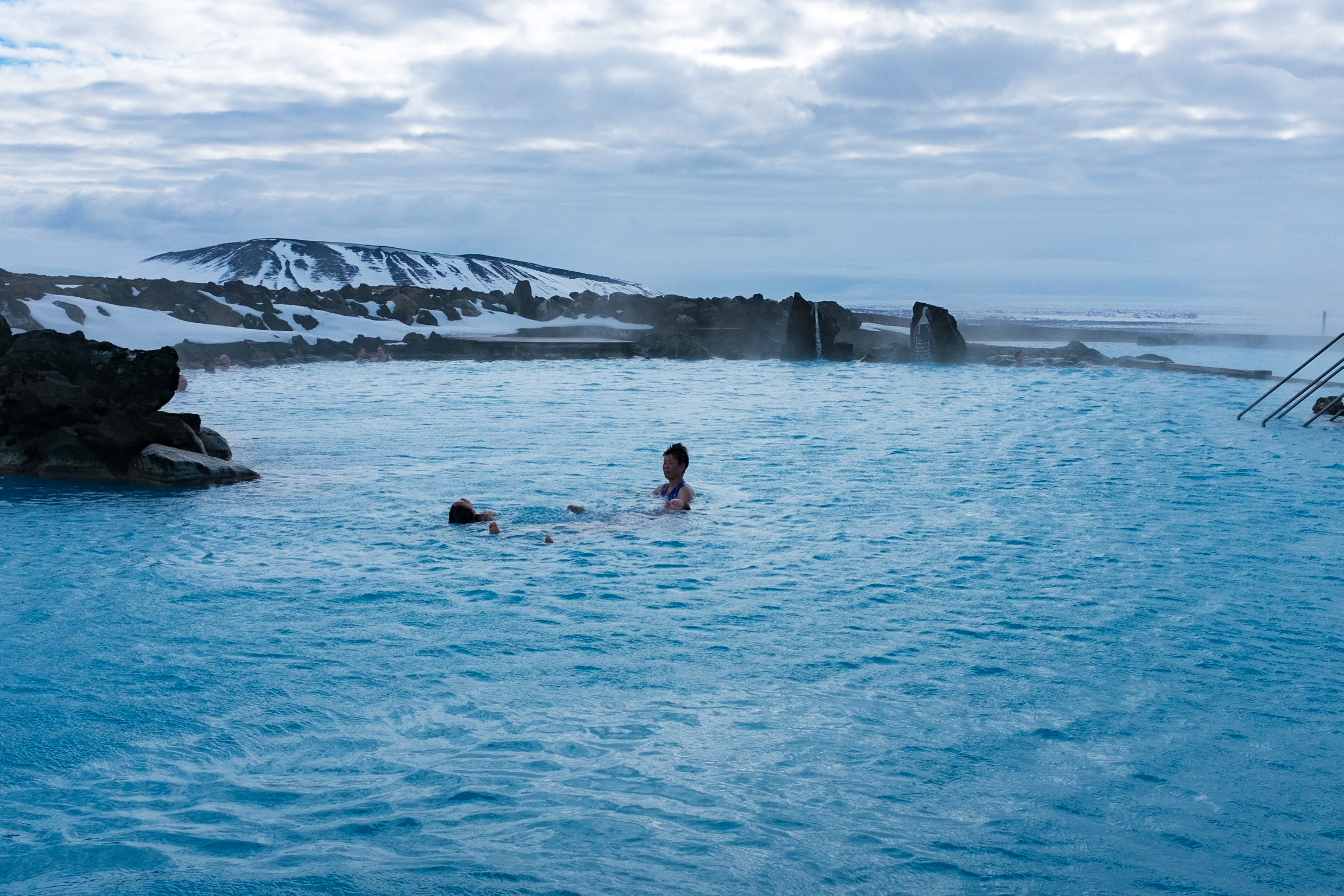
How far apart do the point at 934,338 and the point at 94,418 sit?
36.9 metres

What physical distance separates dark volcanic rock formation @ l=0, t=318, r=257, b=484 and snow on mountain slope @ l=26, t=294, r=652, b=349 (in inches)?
655

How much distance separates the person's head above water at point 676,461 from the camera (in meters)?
11.6

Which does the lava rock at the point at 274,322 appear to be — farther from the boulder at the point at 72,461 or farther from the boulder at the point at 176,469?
the boulder at the point at 176,469

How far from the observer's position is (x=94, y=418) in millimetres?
14320

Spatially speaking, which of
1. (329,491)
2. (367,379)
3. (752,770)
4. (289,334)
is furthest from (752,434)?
(289,334)

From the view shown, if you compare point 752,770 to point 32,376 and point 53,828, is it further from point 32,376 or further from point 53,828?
point 32,376

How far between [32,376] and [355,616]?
8934 mm

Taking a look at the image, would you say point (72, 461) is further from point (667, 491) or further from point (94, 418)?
point (667, 491)

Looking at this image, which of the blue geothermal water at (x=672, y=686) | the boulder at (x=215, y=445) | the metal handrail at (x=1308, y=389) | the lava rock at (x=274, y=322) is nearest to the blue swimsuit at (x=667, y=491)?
the blue geothermal water at (x=672, y=686)

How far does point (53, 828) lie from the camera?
4.90m

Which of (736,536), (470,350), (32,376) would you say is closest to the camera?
(736,536)

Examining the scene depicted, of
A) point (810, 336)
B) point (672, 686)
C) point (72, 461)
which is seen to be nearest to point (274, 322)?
point (810, 336)

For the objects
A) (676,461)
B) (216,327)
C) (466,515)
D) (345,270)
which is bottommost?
(466,515)

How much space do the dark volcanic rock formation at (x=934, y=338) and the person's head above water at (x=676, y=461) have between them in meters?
35.0
